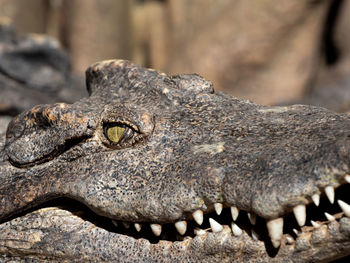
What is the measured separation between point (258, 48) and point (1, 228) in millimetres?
5320

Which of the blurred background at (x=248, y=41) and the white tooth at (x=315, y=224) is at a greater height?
the blurred background at (x=248, y=41)

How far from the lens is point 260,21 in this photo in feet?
22.7

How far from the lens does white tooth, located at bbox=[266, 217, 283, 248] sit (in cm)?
185

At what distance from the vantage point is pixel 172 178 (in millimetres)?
2076

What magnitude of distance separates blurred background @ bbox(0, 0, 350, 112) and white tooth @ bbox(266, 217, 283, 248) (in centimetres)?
467

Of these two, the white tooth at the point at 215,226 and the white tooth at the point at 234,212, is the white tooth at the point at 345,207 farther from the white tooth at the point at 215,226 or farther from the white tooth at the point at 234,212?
the white tooth at the point at 215,226

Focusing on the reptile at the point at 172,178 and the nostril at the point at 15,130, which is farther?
the nostril at the point at 15,130

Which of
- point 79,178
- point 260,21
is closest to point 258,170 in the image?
point 79,178

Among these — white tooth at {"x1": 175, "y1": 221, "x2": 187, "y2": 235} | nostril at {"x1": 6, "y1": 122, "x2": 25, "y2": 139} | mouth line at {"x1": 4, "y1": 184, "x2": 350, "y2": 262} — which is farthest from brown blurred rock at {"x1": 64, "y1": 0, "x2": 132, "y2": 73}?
white tooth at {"x1": 175, "y1": 221, "x2": 187, "y2": 235}

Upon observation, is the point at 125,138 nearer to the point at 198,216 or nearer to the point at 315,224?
the point at 198,216

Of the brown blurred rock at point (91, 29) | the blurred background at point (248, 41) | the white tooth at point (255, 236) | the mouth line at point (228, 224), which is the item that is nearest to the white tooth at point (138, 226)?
the mouth line at point (228, 224)

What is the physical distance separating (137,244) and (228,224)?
45 centimetres

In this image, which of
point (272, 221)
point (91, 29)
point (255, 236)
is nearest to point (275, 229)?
point (272, 221)

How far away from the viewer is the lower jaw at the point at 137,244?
1845mm
